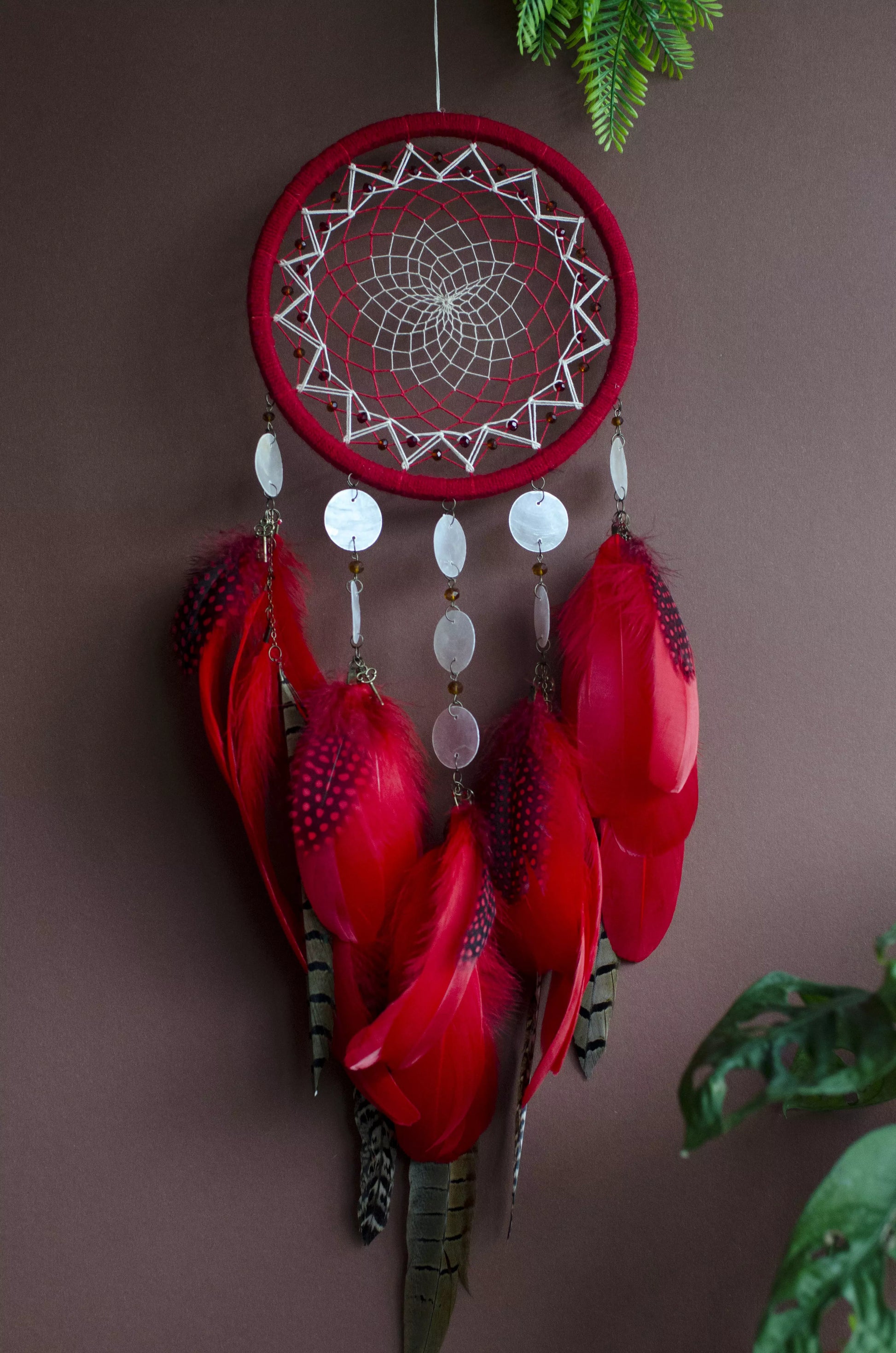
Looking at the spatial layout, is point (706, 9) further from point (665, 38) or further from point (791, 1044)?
point (791, 1044)

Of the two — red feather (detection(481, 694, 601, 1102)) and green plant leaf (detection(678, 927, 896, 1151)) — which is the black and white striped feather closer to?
red feather (detection(481, 694, 601, 1102))

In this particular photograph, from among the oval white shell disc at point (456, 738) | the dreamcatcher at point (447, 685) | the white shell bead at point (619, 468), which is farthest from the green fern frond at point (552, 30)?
the oval white shell disc at point (456, 738)

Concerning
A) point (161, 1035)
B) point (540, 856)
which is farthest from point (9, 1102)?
point (540, 856)

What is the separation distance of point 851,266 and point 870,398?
0.15 m

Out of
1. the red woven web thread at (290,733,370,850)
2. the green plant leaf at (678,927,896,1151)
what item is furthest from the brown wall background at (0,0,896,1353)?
the green plant leaf at (678,927,896,1151)

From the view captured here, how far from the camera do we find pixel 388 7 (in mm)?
993

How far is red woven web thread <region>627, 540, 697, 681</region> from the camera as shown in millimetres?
922

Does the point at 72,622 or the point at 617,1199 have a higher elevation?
the point at 72,622

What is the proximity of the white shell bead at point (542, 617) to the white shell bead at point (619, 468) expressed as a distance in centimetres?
13

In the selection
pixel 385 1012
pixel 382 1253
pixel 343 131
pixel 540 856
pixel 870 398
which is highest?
pixel 343 131

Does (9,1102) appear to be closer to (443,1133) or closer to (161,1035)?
(161,1035)

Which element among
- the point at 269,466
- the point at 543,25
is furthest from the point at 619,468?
the point at 543,25

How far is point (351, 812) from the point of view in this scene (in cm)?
88

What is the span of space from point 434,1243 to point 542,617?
2.13ft
